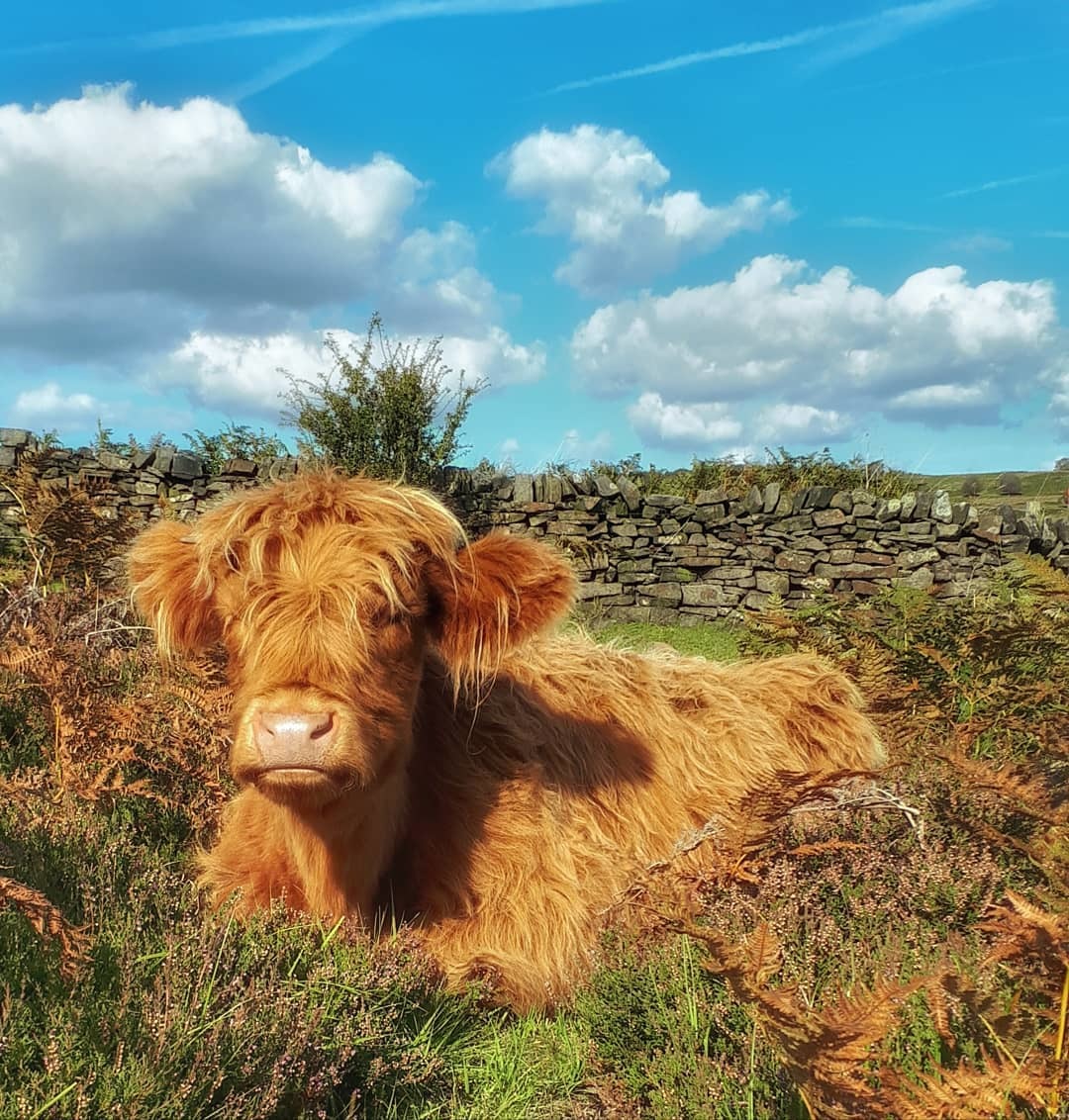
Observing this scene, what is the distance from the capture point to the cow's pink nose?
8.11 ft

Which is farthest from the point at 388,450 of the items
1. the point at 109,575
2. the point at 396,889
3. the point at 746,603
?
the point at 396,889

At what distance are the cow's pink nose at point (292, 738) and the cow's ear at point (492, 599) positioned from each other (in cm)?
81

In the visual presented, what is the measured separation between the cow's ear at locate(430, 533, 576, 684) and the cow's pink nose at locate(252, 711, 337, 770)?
807mm

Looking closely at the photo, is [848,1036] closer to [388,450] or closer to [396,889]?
[396,889]

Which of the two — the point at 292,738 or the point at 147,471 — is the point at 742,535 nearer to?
the point at 147,471

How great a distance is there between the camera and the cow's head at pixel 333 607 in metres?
2.54

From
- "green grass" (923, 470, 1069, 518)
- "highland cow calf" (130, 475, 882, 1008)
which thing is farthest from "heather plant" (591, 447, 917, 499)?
"highland cow calf" (130, 475, 882, 1008)

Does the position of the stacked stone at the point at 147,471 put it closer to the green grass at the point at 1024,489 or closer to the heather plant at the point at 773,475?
the heather plant at the point at 773,475

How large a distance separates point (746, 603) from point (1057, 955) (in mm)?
14103

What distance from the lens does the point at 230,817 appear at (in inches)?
147

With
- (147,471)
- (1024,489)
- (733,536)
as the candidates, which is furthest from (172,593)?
(1024,489)

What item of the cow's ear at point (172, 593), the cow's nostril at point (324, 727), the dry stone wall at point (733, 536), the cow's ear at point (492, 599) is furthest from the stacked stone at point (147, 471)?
the cow's nostril at point (324, 727)

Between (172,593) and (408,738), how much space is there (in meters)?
0.97

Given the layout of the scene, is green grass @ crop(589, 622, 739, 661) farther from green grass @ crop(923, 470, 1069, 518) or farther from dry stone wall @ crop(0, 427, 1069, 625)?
green grass @ crop(923, 470, 1069, 518)
